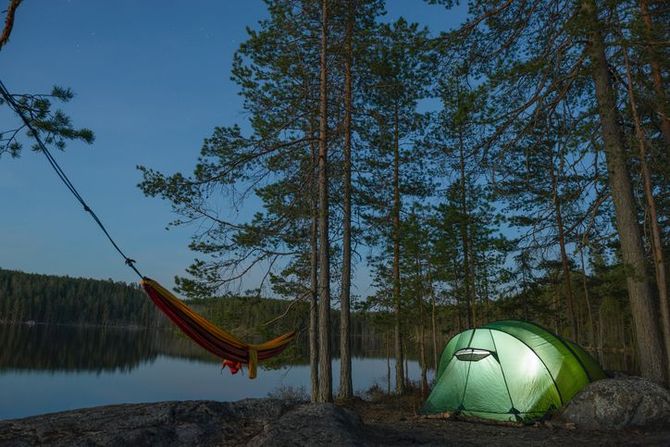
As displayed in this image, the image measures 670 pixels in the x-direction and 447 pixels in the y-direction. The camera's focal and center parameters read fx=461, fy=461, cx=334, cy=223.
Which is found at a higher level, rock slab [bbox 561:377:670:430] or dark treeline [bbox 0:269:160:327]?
dark treeline [bbox 0:269:160:327]

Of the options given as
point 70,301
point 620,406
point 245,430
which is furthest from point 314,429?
point 70,301

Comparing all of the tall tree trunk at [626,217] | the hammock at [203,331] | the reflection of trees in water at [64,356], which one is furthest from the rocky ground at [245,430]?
the reflection of trees in water at [64,356]

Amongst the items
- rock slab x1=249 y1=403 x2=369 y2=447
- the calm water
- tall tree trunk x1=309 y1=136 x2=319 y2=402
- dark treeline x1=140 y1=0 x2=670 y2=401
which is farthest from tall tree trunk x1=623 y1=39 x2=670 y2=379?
the calm water

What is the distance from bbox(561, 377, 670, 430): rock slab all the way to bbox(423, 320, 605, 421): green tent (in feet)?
1.98

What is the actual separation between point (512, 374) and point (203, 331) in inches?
180

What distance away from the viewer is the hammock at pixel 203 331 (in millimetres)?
5863

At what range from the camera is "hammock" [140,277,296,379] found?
5863 mm

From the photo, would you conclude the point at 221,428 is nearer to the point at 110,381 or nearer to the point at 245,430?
the point at 245,430

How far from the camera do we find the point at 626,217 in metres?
6.97

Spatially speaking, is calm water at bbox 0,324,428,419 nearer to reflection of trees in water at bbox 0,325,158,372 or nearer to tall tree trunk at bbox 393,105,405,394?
reflection of trees in water at bbox 0,325,158,372

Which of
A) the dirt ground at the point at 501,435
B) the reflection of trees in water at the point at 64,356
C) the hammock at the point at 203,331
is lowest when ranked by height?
the reflection of trees in water at the point at 64,356

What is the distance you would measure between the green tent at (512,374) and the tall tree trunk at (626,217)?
805 mm

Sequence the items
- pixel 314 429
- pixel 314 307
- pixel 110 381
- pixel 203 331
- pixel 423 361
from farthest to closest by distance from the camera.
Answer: pixel 110 381 < pixel 423 361 < pixel 314 307 < pixel 203 331 < pixel 314 429

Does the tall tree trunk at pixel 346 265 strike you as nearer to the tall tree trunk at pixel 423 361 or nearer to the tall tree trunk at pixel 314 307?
the tall tree trunk at pixel 314 307
